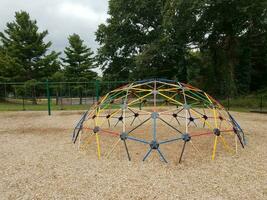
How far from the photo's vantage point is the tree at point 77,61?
101ft

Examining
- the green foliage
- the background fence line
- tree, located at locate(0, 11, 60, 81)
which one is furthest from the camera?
tree, located at locate(0, 11, 60, 81)

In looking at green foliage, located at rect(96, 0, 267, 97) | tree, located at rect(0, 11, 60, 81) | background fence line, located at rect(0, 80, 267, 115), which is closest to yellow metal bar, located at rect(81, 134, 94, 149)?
background fence line, located at rect(0, 80, 267, 115)

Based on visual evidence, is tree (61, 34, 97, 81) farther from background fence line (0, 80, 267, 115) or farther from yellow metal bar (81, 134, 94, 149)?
yellow metal bar (81, 134, 94, 149)

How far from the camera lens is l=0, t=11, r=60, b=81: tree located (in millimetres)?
25219

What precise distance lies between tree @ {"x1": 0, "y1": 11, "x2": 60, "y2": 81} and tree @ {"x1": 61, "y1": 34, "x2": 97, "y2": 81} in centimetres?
369

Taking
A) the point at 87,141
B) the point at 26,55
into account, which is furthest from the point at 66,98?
the point at 87,141

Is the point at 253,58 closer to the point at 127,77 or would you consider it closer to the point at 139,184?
the point at 127,77

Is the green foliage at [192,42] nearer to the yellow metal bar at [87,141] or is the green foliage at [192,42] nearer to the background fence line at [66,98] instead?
the background fence line at [66,98]

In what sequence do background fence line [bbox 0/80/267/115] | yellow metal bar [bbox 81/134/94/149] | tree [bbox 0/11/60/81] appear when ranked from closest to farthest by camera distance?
1. yellow metal bar [bbox 81/134/94/149]
2. background fence line [bbox 0/80/267/115]
3. tree [bbox 0/11/60/81]

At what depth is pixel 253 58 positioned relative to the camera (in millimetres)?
23641

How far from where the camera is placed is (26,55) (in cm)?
2573

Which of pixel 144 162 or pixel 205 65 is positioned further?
pixel 205 65

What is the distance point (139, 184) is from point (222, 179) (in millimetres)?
1412

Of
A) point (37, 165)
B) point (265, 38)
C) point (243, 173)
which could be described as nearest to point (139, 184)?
point (243, 173)
